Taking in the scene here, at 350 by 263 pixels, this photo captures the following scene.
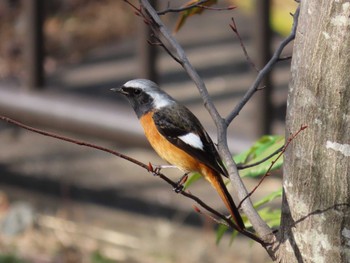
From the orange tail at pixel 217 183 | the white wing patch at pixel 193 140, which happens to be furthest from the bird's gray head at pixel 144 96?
the orange tail at pixel 217 183

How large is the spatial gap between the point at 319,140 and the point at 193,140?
1005mm

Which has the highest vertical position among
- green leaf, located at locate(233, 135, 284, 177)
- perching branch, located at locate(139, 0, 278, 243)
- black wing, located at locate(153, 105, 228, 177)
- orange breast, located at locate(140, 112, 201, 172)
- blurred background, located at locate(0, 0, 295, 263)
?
perching branch, located at locate(139, 0, 278, 243)

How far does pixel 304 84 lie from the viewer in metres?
2.17

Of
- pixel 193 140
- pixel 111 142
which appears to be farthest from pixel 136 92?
pixel 111 142

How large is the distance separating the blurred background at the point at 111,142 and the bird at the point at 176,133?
1.72 m

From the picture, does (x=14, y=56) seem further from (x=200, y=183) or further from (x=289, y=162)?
(x=289, y=162)

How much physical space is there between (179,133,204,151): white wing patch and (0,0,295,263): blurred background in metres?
1.97

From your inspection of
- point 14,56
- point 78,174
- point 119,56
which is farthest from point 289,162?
point 14,56

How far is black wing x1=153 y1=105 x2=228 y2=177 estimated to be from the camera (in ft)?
10.1

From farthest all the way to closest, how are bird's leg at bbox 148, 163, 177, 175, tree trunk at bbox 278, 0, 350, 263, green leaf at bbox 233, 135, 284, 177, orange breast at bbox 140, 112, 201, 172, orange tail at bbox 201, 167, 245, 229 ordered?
1. orange breast at bbox 140, 112, 201, 172
2. orange tail at bbox 201, 167, 245, 229
3. green leaf at bbox 233, 135, 284, 177
4. bird's leg at bbox 148, 163, 177, 175
5. tree trunk at bbox 278, 0, 350, 263

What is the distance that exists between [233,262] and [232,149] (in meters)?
0.84

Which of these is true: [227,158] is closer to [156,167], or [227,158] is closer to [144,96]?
[156,167]

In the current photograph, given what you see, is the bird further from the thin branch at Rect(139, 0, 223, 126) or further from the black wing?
the thin branch at Rect(139, 0, 223, 126)

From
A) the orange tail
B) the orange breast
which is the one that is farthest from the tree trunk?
the orange breast
